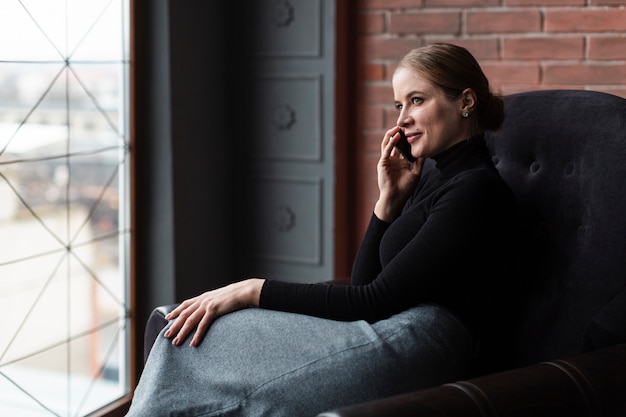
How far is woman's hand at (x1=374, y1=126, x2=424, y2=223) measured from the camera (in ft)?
6.38

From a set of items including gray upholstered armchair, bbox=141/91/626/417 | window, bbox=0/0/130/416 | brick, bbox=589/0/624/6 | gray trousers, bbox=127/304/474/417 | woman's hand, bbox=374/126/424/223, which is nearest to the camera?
gray trousers, bbox=127/304/474/417

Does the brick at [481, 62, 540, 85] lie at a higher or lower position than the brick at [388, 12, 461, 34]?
lower

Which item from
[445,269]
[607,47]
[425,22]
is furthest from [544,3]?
[445,269]

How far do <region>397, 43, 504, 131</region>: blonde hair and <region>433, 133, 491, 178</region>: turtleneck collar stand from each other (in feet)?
0.25

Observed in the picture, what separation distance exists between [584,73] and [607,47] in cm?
10

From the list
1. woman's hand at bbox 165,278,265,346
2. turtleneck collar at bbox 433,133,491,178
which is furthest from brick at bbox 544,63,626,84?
woman's hand at bbox 165,278,265,346

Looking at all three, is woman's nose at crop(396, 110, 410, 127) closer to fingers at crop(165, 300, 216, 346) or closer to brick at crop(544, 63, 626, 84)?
fingers at crop(165, 300, 216, 346)

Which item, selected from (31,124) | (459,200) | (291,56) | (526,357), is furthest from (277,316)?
(291,56)

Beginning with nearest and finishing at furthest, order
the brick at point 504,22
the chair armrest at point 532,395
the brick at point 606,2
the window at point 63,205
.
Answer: the chair armrest at point 532,395 → the window at point 63,205 → the brick at point 606,2 → the brick at point 504,22

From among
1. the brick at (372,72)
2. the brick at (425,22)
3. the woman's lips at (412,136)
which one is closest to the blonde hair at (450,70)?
the woman's lips at (412,136)

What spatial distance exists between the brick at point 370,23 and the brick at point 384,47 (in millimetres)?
27

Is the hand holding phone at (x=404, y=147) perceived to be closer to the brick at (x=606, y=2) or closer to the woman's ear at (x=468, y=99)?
the woman's ear at (x=468, y=99)

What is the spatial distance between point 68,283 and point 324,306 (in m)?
1.19

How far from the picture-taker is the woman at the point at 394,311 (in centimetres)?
147
